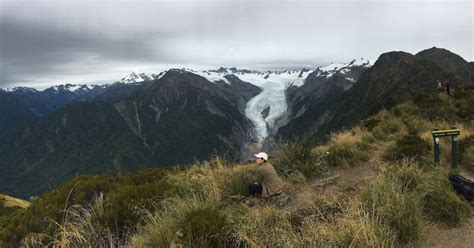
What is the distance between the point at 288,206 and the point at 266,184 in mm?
913

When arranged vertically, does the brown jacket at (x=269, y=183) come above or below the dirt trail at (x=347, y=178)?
above

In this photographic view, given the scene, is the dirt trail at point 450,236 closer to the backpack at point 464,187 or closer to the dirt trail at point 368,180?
the dirt trail at point 368,180

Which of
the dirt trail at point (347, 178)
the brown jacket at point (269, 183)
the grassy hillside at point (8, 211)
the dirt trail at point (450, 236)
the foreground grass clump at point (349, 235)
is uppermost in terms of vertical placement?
the foreground grass clump at point (349, 235)

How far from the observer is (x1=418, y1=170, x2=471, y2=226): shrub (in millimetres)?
7676

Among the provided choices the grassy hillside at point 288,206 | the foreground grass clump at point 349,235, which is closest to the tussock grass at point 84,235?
the grassy hillside at point 288,206

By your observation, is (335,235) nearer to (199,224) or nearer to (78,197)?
(199,224)

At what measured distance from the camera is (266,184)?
10062mm

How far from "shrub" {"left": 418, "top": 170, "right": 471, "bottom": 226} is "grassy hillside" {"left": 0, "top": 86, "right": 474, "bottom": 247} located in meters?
0.02

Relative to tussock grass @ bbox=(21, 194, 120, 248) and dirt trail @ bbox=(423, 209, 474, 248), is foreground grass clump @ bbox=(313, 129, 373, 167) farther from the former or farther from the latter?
tussock grass @ bbox=(21, 194, 120, 248)

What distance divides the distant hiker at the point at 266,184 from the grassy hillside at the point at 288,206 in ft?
0.84

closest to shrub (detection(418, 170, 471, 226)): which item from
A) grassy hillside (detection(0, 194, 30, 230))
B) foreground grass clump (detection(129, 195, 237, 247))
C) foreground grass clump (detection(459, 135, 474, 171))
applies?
foreground grass clump (detection(459, 135, 474, 171))

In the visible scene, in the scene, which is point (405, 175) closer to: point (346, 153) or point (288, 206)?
point (288, 206)

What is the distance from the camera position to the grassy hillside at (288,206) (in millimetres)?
6406

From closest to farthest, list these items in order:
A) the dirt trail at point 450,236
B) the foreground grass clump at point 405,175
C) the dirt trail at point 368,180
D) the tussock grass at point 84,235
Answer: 1. the tussock grass at point 84,235
2. the dirt trail at point 450,236
3. the dirt trail at point 368,180
4. the foreground grass clump at point 405,175
